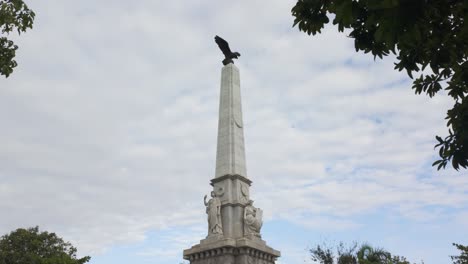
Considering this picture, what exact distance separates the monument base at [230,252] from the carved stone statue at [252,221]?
38 centimetres

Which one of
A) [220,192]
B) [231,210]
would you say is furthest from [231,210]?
[220,192]

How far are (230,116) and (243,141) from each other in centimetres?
Result: 129

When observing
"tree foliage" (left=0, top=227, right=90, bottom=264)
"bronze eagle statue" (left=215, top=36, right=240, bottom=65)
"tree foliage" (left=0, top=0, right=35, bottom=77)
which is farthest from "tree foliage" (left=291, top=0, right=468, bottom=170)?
"tree foliage" (left=0, top=227, right=90, bottom=264)

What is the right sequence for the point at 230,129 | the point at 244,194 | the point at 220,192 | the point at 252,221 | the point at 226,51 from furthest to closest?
the point at 226,51 < the point at 230,129 < the point at 244,194 < the point at 220,192 < the point at 252,221

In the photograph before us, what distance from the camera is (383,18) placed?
10.4 ft

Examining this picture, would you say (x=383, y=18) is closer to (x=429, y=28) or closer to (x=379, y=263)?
(x=429, y=28)

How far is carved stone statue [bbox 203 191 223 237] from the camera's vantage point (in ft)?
64.9

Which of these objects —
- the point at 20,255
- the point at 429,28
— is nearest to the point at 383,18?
the point at 429,28

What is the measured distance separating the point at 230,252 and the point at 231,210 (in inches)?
80.1

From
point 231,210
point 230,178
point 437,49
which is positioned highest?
point 230,178

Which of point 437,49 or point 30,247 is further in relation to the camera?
point 30,247

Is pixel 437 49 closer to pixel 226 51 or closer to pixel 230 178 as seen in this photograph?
pixel 230 178

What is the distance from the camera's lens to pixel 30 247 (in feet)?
127

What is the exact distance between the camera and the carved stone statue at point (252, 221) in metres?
19.9
